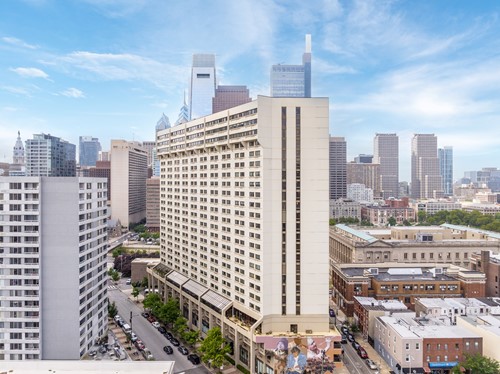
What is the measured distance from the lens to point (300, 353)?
60.2 m

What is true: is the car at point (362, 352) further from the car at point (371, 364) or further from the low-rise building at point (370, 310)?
the low-rise building at point (370, 310)

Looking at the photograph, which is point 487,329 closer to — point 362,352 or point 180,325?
point 362,352

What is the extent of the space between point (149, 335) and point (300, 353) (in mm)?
35336

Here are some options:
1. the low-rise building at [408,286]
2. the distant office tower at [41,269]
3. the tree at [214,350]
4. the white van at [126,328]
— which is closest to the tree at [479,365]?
the low-rise building at [408,286]

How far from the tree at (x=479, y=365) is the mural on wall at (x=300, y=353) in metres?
18.9

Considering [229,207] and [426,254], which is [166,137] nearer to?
[229,207]

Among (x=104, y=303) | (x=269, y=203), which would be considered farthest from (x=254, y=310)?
(x=104, y=303)

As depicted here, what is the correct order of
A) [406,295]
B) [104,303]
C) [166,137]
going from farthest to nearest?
1. [166,137]
2. [406,295]
3. [104,303]

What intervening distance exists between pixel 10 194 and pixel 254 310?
140 feet

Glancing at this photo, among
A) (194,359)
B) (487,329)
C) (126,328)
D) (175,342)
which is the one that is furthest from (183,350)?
(487,329)

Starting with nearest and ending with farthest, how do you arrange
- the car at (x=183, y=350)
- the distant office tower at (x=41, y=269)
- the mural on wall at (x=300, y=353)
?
the distant office tower at (x=41, y=269)
the mural on wall at (x=300, y=353)
the car at (x=183, y=350)

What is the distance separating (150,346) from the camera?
7456 centimetres

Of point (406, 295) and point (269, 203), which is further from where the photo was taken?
point (406, 295)

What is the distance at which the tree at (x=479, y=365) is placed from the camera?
5607 cm
